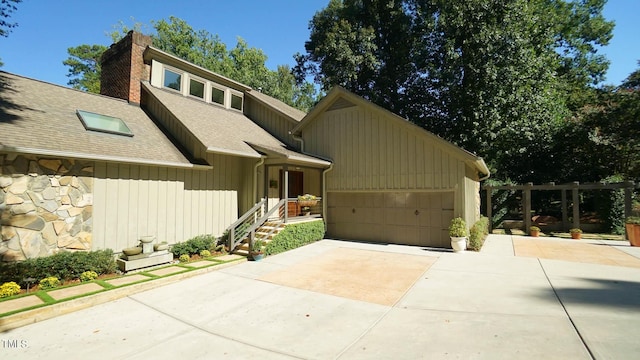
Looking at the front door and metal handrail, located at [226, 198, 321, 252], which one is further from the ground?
the front door

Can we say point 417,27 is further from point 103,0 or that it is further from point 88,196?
point 88,196

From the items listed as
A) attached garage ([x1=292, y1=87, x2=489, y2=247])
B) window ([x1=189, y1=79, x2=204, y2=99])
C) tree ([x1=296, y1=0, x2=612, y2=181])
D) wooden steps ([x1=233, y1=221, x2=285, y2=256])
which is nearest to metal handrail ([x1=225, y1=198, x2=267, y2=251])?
wooden steps ([x1=233, y1=221, x2=285, y2=256])

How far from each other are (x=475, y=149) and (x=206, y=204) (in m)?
15.0

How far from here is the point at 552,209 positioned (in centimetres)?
1797

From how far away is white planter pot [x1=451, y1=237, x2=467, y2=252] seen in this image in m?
10.2

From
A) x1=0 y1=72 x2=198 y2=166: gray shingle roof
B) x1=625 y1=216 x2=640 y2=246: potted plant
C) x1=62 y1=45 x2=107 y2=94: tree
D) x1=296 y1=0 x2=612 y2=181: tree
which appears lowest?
x1=625 y1=216 x2=640 y2=246: potted plant

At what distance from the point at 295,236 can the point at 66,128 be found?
291 inches

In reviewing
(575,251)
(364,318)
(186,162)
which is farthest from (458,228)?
(186,162)

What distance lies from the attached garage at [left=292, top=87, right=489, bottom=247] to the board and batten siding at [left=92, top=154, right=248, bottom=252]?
3.96 metres

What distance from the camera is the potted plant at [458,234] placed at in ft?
33.5

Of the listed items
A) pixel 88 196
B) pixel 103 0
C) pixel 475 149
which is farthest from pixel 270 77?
pixel 88 196

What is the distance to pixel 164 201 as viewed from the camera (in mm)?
9031

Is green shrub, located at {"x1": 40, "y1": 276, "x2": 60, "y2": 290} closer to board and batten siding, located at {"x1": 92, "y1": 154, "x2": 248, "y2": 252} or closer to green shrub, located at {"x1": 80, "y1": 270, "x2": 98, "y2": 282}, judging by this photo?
green shrub, located at {"x1": 80, "y1": 270, "x2": 98, "y2": 282}

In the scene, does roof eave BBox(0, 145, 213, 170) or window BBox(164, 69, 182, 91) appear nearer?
roof eave BBox(0, 145, 213, 170)
